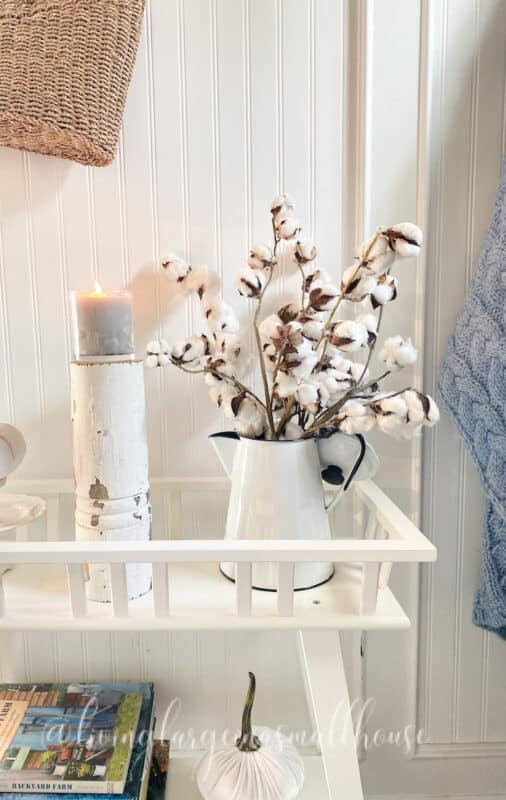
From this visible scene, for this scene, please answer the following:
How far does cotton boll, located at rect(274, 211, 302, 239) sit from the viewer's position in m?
0.67

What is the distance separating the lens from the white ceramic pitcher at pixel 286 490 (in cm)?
61

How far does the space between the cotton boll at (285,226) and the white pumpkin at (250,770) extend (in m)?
0.49

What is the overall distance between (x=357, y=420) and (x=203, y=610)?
0.78 feet

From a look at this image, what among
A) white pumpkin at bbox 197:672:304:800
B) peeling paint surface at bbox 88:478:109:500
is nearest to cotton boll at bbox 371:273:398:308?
peeling paint surface at bbox 88:478:109:500

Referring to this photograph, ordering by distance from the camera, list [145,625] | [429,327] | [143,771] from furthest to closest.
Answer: [429,327]
[143,771]
[145,625]

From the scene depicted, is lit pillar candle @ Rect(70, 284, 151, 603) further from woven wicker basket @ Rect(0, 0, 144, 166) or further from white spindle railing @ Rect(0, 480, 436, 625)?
woven wicker basket @ Rect(0, 0, 144, 166)

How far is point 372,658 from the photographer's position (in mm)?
843

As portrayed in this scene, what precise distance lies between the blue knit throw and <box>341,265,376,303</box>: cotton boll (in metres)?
0.18

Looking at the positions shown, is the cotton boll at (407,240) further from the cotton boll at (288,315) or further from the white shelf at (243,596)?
the white shelf at (243,596)

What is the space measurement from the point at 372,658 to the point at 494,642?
169 millimetres

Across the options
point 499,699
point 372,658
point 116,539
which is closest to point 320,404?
point 116,539

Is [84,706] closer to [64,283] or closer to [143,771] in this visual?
[143,771]

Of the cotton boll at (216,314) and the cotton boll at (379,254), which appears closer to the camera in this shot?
the cotton boll at (379,254)

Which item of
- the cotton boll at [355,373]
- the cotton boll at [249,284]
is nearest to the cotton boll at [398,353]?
the cotton boll at [355,373]
